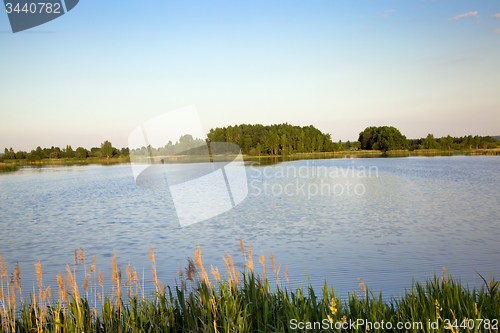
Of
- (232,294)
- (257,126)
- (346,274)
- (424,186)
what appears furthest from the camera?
(257,126)

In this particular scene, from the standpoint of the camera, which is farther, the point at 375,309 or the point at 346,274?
the point at 346,274

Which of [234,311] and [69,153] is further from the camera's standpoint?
[69,153]

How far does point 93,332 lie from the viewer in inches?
195

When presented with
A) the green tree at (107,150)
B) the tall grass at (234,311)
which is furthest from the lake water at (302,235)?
the green tree at (107,150)

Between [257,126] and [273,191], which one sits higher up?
[257,126]

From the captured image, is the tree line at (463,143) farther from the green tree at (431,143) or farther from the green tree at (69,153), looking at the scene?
the green tree at (69,153)

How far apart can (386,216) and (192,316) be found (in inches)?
508

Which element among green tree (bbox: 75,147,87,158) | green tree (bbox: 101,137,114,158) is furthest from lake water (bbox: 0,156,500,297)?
green tree (bbox: 75,147,87,158)

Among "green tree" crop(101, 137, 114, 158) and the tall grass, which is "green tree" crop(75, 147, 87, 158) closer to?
"green tree" crop(101, 137, 114, 158)

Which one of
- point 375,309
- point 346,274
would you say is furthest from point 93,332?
point 346,274

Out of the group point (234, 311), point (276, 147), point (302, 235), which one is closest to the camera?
point (234, 311)

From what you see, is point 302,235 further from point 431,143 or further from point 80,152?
point 80,152

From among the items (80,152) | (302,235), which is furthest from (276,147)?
(302,235)

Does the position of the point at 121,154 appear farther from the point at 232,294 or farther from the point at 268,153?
the point at 232,294
